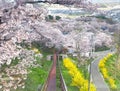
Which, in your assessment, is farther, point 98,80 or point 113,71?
point 113,71

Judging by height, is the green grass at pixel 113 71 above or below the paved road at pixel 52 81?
below

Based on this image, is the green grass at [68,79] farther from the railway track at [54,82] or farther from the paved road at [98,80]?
the paved road at [98,80]

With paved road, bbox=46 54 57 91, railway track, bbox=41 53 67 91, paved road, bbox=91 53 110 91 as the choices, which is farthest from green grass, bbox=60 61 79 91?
paved road, bbox=91 53 110 91

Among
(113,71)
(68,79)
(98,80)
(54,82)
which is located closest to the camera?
Answer: (54,82)

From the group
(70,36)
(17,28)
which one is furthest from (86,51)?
(17,28)

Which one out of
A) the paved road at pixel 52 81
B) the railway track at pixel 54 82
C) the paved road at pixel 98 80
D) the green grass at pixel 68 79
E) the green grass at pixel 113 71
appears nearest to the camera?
the railway track at pixel 54 82

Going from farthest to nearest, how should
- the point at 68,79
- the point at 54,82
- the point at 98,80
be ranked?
the point at 98,80
the point at 68,79
the point at 54,82

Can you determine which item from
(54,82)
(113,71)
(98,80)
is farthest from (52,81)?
(113,71)

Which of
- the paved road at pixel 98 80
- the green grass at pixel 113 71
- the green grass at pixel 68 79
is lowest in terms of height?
the green grass at pixel 113 71

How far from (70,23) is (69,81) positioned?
18592mm

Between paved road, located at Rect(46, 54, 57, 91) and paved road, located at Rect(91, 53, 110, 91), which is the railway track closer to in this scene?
paved road, located at Rect(46, 54, 57, 91)

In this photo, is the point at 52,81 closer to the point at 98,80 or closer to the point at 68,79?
the point at 68,79

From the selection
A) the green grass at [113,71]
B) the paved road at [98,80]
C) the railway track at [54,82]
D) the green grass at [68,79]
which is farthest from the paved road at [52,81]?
the green grass at [113,71]

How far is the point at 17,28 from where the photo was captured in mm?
8766
